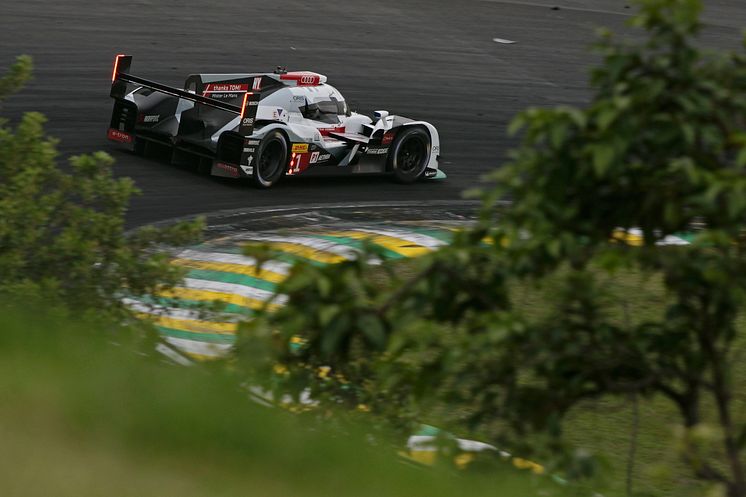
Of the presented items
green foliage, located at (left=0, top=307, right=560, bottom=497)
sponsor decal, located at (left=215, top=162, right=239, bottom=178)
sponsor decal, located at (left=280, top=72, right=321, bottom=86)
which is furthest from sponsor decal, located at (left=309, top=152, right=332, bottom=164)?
green foliage, located at (left=0, top=307, right=560, bottom=497)

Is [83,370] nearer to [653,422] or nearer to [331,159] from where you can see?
[653,422]

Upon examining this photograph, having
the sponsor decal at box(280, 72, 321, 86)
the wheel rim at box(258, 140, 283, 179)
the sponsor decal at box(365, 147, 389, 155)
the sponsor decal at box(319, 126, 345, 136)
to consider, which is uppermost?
the sponsor decal at box(280, 72, 321, 86)

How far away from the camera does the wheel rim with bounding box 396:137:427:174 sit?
16.7m

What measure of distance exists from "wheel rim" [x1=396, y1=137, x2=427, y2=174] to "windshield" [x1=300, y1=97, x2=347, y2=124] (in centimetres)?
130

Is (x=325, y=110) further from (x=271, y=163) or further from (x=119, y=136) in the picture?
(x=119, y=136)

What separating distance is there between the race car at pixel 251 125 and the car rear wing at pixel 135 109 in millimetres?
13

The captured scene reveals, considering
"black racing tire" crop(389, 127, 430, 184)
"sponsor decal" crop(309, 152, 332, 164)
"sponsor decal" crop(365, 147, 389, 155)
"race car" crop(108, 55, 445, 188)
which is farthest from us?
"black racing tire" crop(389, 127, 430, 184)

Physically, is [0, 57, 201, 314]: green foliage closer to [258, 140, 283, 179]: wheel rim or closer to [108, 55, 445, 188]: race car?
[108, 55, 445, 188]: race car

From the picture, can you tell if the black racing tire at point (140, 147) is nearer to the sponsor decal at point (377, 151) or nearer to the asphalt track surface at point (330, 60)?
the asphalt track surface at point (330, 60)

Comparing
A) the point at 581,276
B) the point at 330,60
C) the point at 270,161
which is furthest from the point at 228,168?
the point at 581,276

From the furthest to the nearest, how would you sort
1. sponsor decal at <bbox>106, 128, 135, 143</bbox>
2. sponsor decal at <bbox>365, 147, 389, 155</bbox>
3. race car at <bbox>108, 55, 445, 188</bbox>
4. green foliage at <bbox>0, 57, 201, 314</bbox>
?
sponsor decal at <bbox>365, 147, 389, 155</bbox> < sponsor decal at <bbox>106, 128, 135, 143</bbox> < race car at <bbox>108, 55, 445, 188</bbox> < green foliage at <bbox>0, 57, 201, 314</bbox>

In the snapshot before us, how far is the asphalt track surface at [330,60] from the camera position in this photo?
15977mm

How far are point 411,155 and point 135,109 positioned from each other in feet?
13.2

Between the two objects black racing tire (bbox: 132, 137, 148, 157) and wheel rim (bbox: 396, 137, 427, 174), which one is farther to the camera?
wheel rim (bbox: 396, 137, 427, 174)
